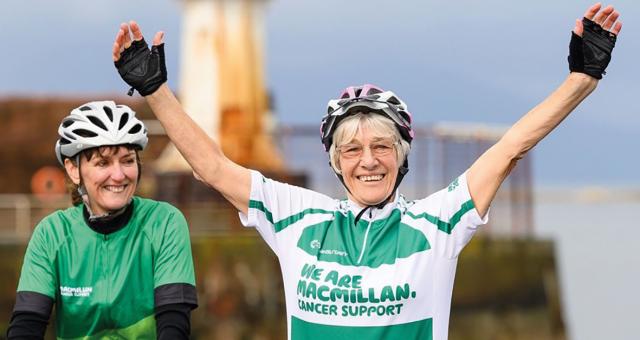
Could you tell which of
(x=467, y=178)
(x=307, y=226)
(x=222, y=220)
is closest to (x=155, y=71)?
(x=307, y=226)

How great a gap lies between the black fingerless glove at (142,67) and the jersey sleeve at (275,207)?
0.56m

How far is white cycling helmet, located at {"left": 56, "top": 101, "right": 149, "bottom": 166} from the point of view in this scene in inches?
230

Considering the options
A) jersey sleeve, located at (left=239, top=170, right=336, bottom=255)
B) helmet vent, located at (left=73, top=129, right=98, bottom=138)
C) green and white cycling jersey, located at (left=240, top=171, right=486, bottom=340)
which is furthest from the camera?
helmet vent, located at (left=73, top=129, right=98, bottom=138)

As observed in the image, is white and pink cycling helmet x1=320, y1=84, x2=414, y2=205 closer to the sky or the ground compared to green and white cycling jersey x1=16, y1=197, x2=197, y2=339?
closer to the sky

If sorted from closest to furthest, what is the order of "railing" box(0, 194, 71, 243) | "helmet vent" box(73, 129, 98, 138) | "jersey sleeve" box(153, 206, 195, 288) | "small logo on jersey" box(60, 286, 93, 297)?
"jersey sleeve" box(153, 206, 195, 288) < "small logo on jersey" box(60, 286, 93, 297) < "helmet vent" box(73, 129, 98, 138) < "railing" box(0, 194, 71, 243)

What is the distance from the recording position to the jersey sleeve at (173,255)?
5.67 m

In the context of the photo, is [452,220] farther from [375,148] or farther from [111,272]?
[111,272]

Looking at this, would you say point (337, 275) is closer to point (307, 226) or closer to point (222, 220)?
point (307, 226)

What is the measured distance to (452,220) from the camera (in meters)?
5.30

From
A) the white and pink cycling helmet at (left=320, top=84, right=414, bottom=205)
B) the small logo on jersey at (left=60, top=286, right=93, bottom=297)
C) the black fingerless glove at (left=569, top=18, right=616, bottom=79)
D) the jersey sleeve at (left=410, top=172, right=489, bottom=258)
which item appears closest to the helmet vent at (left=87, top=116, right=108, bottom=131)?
the small logo on jersey at (left=60, top=286, right=93, bottom=297)

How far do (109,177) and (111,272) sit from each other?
0.43 meters

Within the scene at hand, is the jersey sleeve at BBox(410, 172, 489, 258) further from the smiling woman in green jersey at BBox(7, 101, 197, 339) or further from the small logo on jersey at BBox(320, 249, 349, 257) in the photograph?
the smiling woman in green jersey at BBox(7, 101, 197, 339)

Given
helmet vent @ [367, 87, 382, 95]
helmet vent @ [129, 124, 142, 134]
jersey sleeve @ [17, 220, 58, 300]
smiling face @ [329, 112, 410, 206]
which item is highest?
helmet vent @ [367, 87, 382, 95]

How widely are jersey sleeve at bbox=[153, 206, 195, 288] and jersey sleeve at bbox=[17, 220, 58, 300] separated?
468 mm
